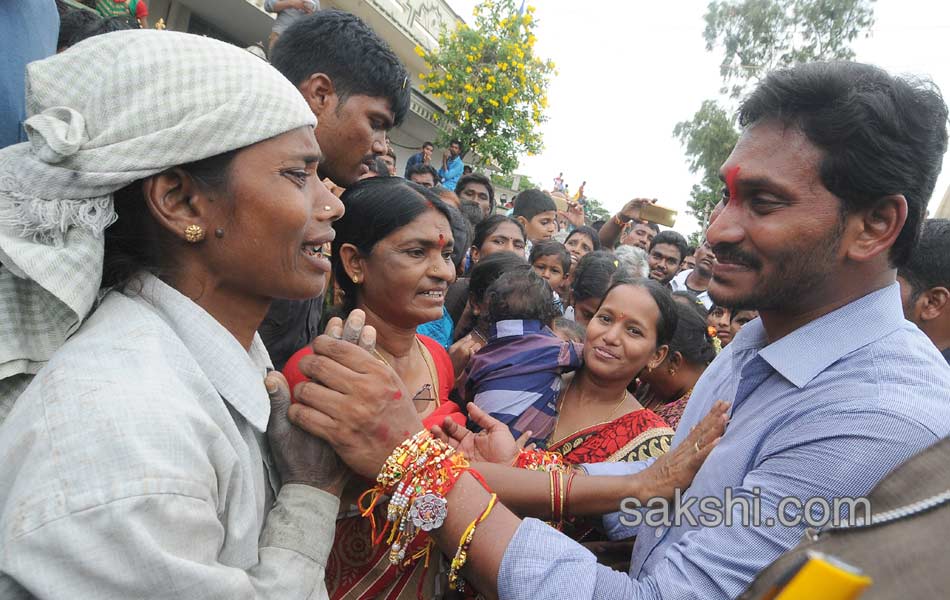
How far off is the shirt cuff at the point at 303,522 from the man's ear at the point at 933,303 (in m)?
3.81

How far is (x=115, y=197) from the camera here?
132cm

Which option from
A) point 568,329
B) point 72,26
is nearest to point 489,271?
point 568,329

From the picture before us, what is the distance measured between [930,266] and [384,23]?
1063 centimetres

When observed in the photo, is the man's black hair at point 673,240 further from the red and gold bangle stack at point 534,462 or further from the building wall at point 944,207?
the red and gold bangle stack at point 534,462

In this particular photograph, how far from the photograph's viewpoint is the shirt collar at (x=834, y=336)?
1.55m

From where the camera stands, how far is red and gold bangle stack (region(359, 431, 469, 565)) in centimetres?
150

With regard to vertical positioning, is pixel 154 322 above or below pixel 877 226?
below

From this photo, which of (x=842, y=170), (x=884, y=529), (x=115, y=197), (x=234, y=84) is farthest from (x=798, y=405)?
(x=115, y=197)

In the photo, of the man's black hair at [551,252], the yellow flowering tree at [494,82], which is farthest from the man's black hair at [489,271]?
the yellow flowering tree at [494,82]

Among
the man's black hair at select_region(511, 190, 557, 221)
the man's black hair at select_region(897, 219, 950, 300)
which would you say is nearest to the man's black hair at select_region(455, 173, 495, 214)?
the man's black hair at select_region(511, 190, 557, 221)

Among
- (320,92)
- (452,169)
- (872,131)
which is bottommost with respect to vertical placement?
(452,169)

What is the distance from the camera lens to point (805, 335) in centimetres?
164

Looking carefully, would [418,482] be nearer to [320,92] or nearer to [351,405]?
[351,405]

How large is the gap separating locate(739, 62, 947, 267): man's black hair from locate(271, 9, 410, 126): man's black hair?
71.9 inches
